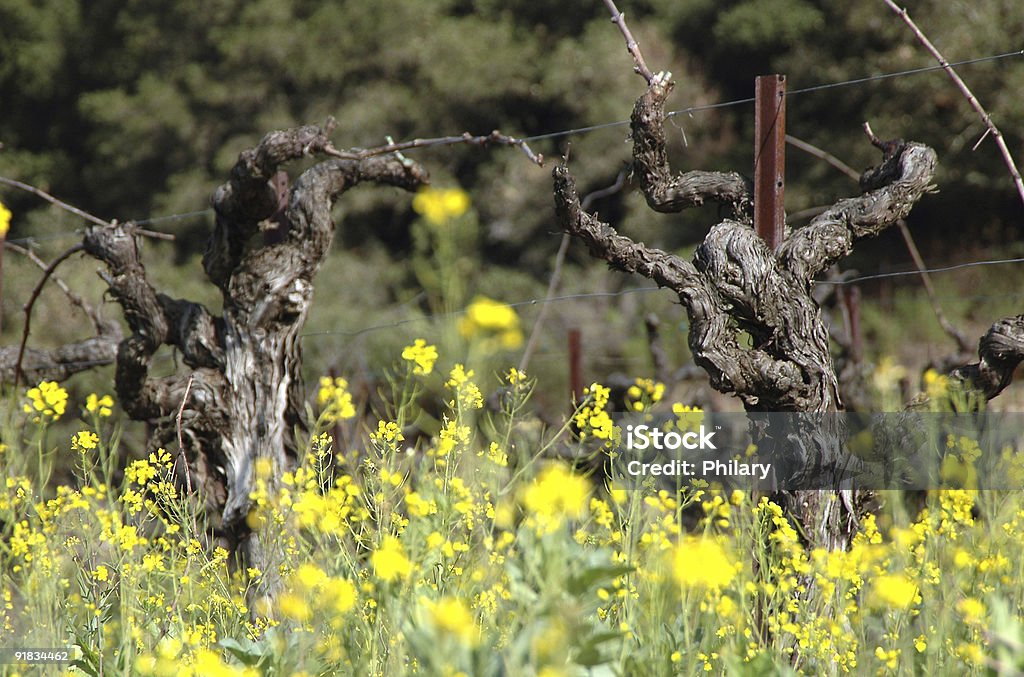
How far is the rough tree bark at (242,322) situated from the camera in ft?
12.1

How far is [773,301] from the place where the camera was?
2916 mm

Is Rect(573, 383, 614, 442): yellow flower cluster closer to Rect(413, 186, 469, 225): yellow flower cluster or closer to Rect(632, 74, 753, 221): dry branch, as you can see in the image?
Rect(632, 74, 753, 221): dry branch

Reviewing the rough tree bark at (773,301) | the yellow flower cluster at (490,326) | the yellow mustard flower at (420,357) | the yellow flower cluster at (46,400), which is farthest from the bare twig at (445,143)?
the yellow flower cluster at (490,326)

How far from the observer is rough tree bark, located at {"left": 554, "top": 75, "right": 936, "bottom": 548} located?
2.89 meters

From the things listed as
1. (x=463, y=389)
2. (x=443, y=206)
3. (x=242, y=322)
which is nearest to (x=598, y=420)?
(x=463, y=389)

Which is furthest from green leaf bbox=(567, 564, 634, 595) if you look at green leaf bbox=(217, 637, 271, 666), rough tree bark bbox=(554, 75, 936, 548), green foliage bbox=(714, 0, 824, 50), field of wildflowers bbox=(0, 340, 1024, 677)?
green foliage bbox=(714, 0, 824, 50)

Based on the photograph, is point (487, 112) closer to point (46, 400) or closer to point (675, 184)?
point (675, 184)

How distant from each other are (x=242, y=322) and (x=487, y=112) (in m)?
11.8

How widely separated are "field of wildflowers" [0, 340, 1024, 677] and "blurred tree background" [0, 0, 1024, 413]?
810cm

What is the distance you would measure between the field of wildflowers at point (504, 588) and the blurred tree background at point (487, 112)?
8096 millimetres

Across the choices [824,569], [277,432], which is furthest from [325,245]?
[824,569]

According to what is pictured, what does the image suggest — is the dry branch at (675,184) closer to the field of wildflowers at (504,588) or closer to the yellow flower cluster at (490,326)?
the field of wildflowers at (504,588)

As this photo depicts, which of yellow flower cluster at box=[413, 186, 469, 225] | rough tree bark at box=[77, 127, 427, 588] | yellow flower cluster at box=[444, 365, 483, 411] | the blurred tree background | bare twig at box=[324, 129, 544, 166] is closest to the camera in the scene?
yellow flower cluster at box=[413, 186, 469, 225]

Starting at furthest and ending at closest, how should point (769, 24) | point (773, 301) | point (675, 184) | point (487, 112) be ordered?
point (487, 112) → point (769, 24) → point (675, 184) → point (773, 301)
